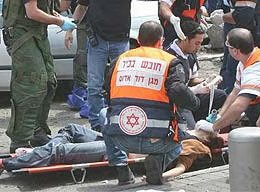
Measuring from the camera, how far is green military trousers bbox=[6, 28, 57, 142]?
626 cm

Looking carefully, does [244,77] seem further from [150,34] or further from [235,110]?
[150,34]

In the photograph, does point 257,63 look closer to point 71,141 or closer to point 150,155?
point 150,155

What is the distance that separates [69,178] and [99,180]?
0.26 metres

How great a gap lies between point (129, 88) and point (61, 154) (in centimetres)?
83

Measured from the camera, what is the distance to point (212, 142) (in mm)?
6156

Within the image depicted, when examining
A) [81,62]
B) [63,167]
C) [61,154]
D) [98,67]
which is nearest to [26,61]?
[98,67]

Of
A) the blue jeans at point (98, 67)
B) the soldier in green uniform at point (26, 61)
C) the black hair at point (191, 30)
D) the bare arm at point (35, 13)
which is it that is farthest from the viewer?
the blue jeans at point (98, 67)

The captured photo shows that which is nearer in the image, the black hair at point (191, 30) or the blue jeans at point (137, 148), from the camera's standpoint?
the blue jeans at point (137, 148)

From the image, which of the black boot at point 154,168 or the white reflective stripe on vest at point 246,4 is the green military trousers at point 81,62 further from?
the black boot at point 154,168

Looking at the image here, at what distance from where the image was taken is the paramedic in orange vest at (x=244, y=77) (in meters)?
5.49

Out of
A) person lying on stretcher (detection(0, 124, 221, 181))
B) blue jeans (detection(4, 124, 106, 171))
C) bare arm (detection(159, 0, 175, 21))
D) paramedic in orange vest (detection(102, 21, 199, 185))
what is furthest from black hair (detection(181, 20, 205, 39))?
blue jeans (detection(4, 124, 106, 171))

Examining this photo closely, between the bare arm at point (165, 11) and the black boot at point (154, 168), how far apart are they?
2.20 meters

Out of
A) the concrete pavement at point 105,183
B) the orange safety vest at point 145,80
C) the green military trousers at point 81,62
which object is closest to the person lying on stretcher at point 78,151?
the concrete pavement at point 105,183

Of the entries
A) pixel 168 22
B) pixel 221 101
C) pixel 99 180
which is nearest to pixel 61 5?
pixel 168 22
